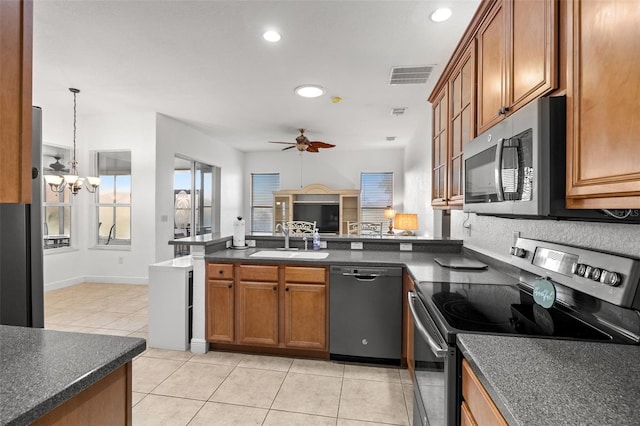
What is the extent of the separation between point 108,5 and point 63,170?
12.7 feet

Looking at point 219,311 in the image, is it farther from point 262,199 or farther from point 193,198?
point 262,199

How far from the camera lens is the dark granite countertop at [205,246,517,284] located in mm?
1987

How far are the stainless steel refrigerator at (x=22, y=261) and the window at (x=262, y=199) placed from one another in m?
6.43

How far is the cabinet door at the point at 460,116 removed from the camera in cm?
194

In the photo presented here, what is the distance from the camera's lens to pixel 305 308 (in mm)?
2658

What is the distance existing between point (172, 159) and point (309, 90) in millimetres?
2907

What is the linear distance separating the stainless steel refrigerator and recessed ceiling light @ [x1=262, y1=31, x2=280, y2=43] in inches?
67.6

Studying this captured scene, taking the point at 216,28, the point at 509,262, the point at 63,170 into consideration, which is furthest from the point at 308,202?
the point at 509,262

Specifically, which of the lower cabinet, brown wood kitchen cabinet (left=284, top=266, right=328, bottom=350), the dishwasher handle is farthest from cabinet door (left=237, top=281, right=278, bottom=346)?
the dishwasher handle

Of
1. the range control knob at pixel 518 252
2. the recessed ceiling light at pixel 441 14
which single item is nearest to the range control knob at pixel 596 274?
the range control knob at pixel 518 252

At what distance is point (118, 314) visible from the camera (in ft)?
12.6

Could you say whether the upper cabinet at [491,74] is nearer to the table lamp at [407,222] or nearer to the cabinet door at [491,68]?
the cabinet door at [491,68]

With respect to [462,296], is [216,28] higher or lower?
higher

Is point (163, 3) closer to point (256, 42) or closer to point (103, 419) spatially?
point (256, 42)
